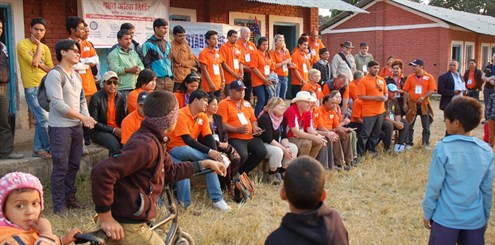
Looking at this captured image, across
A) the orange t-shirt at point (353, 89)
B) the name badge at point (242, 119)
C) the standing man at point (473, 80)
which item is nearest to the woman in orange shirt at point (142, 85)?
the name badge at point (242, 119)

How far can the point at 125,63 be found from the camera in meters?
6.46

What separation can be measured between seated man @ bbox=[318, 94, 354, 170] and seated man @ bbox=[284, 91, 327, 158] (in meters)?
0.47

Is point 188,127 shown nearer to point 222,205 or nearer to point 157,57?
point 222,205

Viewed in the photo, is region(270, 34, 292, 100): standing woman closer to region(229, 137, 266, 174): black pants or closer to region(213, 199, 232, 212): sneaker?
region(229, 137, 266, 174): black pants

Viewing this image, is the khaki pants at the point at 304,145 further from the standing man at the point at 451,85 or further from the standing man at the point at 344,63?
the standing man at the point at 451,85

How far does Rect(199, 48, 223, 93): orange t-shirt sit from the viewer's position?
25.5ft

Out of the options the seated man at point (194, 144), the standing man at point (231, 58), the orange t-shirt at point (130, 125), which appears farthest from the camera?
the standing man at point (231, 58)

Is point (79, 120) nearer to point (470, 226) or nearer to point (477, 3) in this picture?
point (470, 226)

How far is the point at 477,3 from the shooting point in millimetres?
42719

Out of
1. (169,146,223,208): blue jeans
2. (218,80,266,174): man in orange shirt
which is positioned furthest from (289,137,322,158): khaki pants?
(169,146,223,208): blue jeans

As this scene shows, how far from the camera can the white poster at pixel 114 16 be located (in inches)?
337

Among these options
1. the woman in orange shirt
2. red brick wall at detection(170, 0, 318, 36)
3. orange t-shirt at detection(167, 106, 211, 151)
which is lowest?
orange t-shirt at detection(167, 106, 211, 151)

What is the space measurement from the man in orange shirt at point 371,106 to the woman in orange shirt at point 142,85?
13.2 ft

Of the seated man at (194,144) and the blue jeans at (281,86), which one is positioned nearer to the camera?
the seated man at (194,144)
